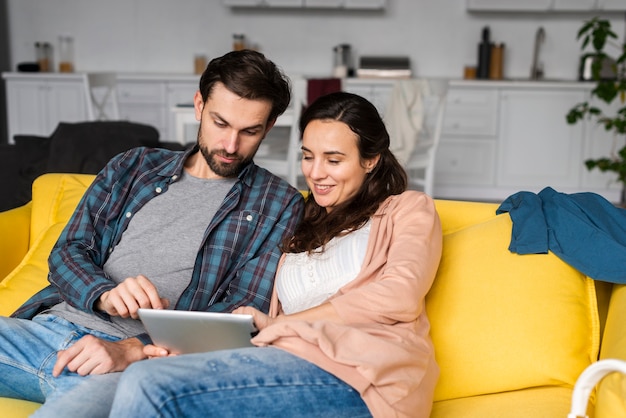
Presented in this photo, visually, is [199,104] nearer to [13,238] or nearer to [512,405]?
[13,238]

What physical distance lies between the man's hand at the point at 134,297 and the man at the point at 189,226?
89mm

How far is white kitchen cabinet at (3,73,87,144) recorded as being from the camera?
625 cm

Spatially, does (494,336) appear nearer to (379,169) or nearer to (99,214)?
(379,169)

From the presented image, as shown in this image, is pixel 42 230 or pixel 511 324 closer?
pixel 511 324

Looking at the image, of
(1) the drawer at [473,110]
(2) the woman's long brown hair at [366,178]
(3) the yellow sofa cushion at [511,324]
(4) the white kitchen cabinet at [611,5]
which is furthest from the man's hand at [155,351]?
(4) the white kitchen cabinet at [611,5]

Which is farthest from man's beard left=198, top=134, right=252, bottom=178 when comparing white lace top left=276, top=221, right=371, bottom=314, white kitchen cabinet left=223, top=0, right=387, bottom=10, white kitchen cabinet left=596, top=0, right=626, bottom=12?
white kitchen cabinet left=596, top=0, right=626, bottom=12

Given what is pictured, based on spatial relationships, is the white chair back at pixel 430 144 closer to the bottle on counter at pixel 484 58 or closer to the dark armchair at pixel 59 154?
the bottle on counter at pixel 484 58

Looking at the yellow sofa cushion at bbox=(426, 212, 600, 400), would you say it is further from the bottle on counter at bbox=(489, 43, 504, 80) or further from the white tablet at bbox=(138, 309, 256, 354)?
the bottle on counter at bbox=(489, 43, 504, 80)

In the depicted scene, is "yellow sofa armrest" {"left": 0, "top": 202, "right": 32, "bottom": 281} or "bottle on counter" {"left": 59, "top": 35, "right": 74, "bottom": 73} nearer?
"yellow sofa armrest" {"left": 0, "top": 202, "right": 32, "bottom": 281}

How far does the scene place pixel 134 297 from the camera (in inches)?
61.6

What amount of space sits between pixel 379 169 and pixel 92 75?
3.54 metres

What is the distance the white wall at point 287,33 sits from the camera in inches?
249

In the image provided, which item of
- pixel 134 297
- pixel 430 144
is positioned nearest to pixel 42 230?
pixel 134 297

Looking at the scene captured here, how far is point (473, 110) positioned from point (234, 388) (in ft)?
16.1
